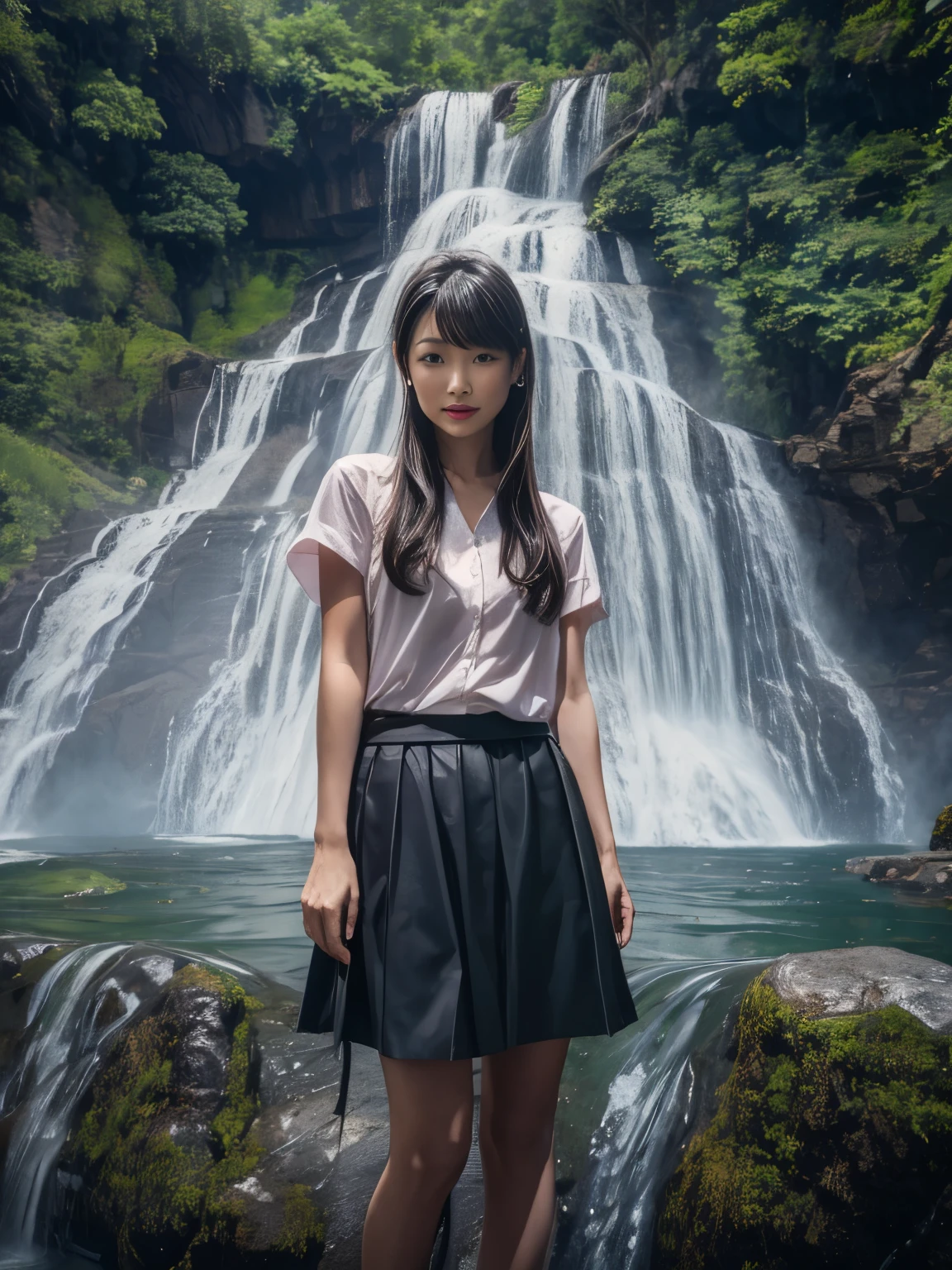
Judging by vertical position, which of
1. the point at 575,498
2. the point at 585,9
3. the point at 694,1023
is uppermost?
the point at 585,9

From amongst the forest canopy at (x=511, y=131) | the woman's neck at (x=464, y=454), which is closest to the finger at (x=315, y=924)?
the woman's neck at (x=464, y=454)

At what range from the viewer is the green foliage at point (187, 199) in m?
16.3

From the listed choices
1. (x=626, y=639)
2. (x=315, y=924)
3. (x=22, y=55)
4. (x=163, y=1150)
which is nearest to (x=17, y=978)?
(x=163, y=1150)

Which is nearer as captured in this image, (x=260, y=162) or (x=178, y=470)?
(x=178, y=470)

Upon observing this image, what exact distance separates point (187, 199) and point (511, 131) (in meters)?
5.45

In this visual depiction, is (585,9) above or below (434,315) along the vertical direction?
above

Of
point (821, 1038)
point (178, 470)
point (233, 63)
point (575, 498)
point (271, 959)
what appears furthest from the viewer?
point (233, 63)

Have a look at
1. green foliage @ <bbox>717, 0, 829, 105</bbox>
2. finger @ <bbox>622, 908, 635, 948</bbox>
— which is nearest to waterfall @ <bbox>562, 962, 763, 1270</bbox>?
finger @ <bbox>622, 908, 635, 948</bbox>

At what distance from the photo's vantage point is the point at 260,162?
17266 millimetres

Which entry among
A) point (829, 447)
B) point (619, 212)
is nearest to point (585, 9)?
point (619, 212)

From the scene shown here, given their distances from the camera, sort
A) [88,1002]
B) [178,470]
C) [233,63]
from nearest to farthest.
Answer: [88,1002], [178,470], [233,63]

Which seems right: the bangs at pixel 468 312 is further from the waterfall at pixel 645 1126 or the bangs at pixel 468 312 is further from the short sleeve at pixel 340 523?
the waterfall at pixel 645 1126

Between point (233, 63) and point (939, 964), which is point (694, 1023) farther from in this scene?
point (233, 63)

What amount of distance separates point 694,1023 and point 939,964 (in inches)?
27.4
